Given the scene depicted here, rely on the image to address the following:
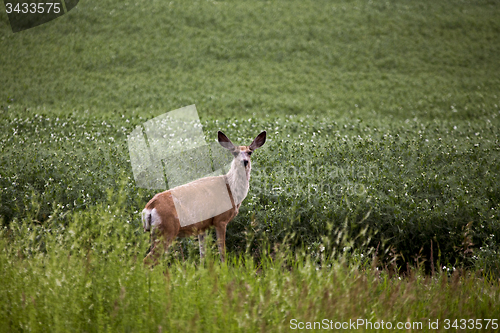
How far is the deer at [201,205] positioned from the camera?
209 inches

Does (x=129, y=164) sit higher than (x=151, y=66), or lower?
lower

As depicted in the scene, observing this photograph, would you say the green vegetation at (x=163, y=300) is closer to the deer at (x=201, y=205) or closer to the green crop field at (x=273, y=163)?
the green crop field at (x=273, y=163)

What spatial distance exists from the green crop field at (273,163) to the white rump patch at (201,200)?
0.50 meters

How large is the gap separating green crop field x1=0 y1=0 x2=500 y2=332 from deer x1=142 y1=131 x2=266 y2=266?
348 mm

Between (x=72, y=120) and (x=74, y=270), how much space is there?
495 inches

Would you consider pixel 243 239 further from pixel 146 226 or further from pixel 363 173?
pixel 363 173

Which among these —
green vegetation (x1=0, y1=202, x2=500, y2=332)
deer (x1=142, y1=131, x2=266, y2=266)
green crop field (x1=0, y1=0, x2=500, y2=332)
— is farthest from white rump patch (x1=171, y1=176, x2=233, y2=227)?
green vegetation (x1=0, y1=202, x2=500, y2=332)

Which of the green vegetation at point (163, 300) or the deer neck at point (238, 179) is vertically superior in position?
the deer neck at point (238, 179)

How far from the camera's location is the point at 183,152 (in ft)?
35.3

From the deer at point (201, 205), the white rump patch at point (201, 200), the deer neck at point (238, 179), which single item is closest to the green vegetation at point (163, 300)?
the deer at point (201, 205)

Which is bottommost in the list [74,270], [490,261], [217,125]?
[490,261]

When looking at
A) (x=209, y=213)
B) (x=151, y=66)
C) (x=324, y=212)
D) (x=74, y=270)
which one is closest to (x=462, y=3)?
(x=151, y=66)

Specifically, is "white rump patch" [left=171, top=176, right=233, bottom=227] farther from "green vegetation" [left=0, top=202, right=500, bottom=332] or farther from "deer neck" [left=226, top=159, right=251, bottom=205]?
"green vegetation" [left=0, top=202, right=500, bottom=332]

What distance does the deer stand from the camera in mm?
5305
